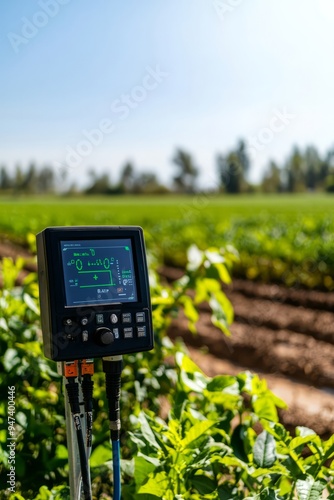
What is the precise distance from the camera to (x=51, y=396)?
6.68 feet

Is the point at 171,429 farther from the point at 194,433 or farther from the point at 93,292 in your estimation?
the point at 93,292

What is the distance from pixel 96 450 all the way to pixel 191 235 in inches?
311

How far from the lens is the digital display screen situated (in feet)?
4.76

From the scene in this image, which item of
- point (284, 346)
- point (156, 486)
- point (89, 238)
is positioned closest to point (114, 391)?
point (156, 486)

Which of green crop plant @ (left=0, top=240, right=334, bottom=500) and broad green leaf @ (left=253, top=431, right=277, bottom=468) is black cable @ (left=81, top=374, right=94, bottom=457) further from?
broad green leaf @ (left=253, top=431, right=277, bottom=468)

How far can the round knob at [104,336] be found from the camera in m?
1.42

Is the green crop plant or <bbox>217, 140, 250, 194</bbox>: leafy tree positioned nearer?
the green crop plant

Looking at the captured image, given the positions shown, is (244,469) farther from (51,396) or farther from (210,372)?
(210,372)

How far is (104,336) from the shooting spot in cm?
142

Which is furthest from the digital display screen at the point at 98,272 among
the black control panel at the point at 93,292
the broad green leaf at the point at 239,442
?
the broad green leaf at the point at 239,442

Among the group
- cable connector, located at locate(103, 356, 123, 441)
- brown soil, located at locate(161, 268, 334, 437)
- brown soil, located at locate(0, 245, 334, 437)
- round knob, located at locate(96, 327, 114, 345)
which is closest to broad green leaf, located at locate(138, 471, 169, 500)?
cable connector, located at locate(103, 356, 123, 441)

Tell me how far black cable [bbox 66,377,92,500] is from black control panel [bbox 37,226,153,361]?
0.29 feet

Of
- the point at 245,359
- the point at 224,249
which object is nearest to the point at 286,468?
the point at 224,249

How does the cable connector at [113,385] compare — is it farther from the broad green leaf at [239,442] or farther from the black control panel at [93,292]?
the broad green leaf at [239,442]
